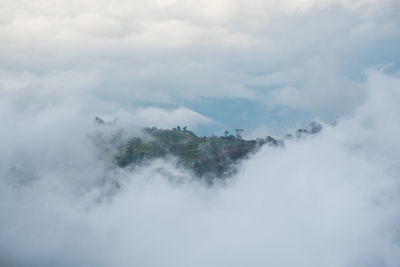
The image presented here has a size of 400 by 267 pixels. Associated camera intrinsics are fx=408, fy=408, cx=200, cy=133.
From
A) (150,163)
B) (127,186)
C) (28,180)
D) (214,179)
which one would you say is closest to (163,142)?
(150,163)

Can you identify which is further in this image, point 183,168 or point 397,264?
point 183,168

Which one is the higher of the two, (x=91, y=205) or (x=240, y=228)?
(x=91, y=205)

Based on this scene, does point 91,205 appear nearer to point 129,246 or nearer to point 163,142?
point 129,246

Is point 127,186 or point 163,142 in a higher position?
point 163,142

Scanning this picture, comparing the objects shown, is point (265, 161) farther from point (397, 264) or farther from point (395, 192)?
point (397, 264)

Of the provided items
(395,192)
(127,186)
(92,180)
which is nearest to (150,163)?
(127,186)

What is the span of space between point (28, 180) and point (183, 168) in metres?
67.7

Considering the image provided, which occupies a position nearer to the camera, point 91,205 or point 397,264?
point 397,264

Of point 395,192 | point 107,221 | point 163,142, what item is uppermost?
point 163,142

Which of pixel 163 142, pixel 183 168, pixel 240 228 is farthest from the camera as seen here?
pixel 163 142

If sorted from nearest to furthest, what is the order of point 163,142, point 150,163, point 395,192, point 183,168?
1. point 395,192
2. point 183,168
3. point 150,163
4. point 163,142

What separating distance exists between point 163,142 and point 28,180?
6064 centimetres

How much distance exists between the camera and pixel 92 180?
162 metres

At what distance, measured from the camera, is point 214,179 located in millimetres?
149875
